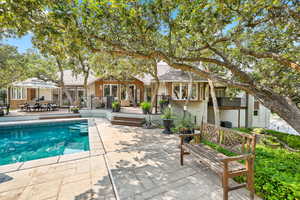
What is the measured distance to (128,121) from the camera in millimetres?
10211

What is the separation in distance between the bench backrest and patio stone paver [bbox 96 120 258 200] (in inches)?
34.2

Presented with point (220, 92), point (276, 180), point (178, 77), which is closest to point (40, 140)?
point (276, 180)

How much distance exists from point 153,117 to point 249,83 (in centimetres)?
726

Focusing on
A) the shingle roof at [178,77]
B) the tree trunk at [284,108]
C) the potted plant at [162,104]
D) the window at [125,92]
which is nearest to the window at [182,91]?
the shingle roof at [178,77]

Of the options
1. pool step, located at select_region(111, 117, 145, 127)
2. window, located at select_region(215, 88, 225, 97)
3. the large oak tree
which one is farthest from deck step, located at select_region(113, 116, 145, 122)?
window, located at select_region(215, 88, 225, 97)

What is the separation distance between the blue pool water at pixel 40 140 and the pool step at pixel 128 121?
2.28 meters

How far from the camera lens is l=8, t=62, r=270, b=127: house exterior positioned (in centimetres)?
1253

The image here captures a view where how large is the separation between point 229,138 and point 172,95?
368 inches

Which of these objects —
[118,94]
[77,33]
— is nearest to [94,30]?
[77,33]

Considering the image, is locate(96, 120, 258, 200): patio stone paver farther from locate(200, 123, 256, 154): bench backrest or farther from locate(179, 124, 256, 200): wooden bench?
locate(200, 123, 256, 154): bench backrest

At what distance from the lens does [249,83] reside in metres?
3.59

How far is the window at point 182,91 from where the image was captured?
41.8ft

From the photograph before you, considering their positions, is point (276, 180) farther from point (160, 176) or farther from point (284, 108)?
point (160, 176)

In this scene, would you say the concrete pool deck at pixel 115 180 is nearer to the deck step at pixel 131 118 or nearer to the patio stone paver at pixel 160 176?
the patio stone paver at pixel 160 176
